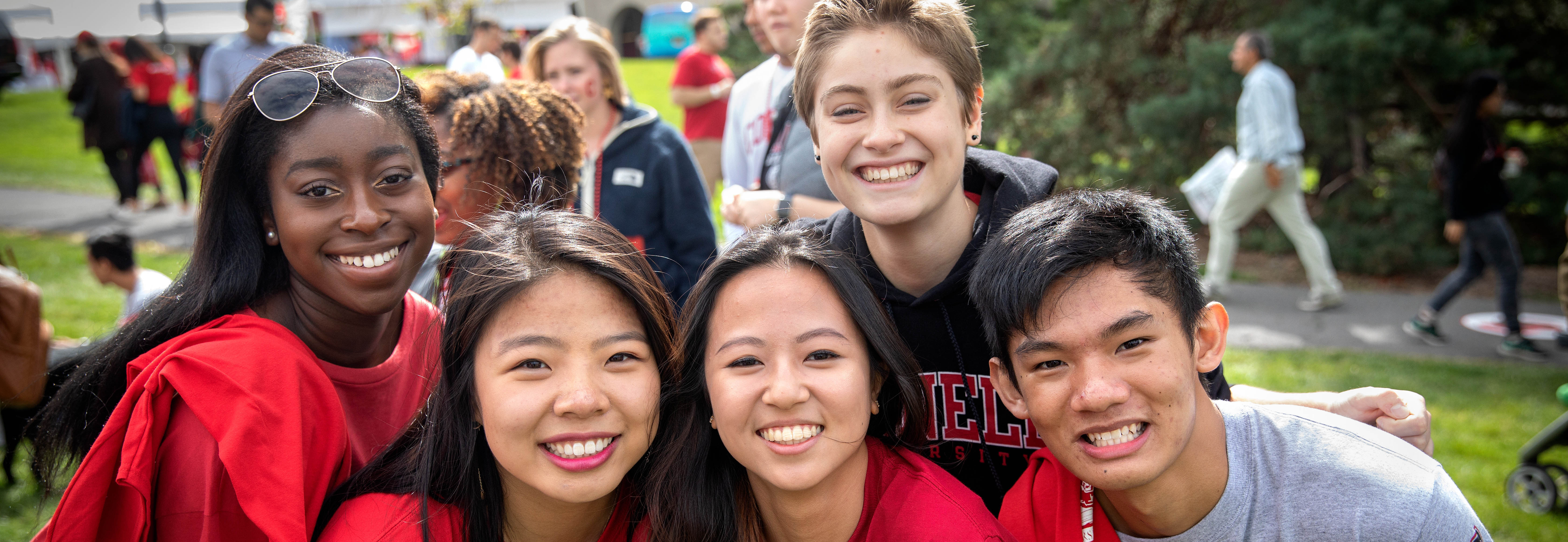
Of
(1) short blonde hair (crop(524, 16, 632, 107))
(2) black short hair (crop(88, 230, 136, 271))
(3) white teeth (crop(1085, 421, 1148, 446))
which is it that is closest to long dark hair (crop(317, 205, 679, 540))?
(3) white teeth (crop(1085, 421, 1148, 446))

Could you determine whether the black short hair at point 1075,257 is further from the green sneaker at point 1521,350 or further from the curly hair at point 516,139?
the green sneaker at point 1521,350

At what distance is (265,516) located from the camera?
1.70 m

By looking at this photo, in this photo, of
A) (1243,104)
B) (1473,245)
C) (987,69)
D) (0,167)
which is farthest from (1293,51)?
(0,167)

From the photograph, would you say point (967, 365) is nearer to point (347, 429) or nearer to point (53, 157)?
point (347, 429)

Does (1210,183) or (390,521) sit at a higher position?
(390,521)

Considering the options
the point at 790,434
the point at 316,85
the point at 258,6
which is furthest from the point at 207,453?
the point at 258,6

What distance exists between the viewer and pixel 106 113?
11.2m

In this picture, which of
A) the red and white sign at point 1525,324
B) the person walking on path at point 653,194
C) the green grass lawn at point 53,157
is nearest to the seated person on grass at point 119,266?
the person walking on path at point 653,194

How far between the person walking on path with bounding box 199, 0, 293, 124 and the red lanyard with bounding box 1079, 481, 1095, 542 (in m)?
7.75

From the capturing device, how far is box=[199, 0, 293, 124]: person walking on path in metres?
7.61

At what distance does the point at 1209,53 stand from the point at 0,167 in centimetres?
1856

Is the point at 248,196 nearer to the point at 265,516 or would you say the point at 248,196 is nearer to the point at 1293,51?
the point at 265,516

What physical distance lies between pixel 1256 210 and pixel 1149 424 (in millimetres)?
6739

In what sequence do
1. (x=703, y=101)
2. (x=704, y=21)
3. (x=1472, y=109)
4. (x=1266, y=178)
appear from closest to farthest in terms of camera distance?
(x=1472, y=109), (x=1266, y=178), (x=703, y=101), (x=704, y=21)
